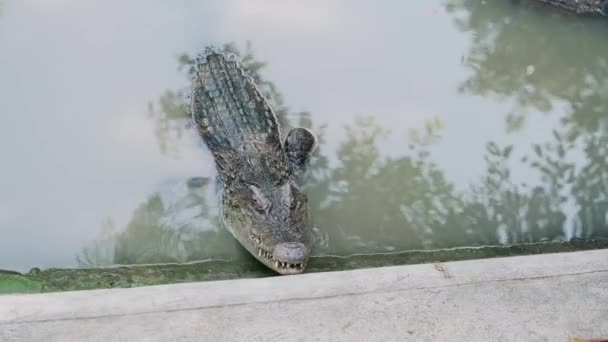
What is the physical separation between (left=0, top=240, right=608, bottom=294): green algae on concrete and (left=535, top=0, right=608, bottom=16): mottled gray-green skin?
362cm

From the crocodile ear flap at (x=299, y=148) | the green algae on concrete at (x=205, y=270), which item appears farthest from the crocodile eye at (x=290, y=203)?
the crocodile ear flap at (x=299, y=148)

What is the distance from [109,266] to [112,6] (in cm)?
332

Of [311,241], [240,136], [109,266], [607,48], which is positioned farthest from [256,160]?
[607,48]

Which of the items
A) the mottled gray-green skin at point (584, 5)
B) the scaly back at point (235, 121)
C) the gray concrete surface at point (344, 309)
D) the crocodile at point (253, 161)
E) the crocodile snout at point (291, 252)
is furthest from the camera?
the mottled gray-green skin at point (584, 5)

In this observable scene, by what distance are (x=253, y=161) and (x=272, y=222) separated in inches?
24.3

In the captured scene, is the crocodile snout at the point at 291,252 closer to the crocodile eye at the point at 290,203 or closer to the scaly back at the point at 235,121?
the crocodile eye at the point at 290,203

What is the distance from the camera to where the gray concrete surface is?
2.33m

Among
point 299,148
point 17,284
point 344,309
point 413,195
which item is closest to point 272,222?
point 299,148

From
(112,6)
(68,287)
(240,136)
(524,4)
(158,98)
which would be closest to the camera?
(68,287)

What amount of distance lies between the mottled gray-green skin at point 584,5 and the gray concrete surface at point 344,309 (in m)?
4.54

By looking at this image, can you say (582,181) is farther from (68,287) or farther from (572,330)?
(68,287)

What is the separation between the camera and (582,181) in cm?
459

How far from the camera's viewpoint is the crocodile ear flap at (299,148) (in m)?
4.36

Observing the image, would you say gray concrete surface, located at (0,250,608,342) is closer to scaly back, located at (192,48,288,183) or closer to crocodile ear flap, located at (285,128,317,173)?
scaly back, located at (192,48,288,183)
